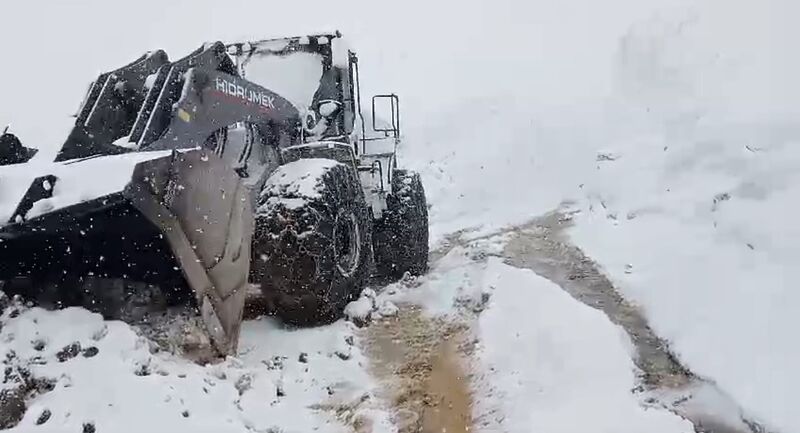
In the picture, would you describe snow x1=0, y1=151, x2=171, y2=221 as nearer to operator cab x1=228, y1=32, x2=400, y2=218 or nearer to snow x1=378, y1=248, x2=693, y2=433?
snow x1=378, y1=248, x2=693, y2=433

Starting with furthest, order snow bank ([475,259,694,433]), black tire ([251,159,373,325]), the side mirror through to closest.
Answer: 1. the side mirror
2. black tire ([251,159,373,325])
3. snow bank ([475,259,694,433])

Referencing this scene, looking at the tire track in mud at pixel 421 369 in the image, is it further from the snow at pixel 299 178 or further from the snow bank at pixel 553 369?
the snow at pixel 299 178

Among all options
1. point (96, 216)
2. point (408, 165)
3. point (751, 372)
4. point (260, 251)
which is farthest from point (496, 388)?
point (408, 165)

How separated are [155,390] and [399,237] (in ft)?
14.9

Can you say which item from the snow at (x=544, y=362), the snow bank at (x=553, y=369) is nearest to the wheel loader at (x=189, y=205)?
the snow at (x=544, y=362)

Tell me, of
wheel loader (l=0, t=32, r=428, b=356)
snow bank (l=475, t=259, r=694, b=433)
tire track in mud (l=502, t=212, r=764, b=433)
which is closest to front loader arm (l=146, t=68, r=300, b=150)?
wheel loader (l=0, t=32, r=428, b=356)

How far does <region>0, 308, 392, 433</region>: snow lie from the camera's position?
3502 mm

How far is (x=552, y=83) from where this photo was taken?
2475 cm

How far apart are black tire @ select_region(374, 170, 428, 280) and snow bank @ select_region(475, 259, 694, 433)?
6.39 ft

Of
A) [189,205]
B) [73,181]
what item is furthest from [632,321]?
[73,181]

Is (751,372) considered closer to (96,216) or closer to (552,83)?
(96,216)

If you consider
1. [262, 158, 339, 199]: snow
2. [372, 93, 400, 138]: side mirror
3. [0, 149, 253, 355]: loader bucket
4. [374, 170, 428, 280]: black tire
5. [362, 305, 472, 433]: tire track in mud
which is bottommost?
[374, 170, 428, 280]: black tire

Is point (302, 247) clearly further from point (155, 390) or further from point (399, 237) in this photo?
point (399, 237)

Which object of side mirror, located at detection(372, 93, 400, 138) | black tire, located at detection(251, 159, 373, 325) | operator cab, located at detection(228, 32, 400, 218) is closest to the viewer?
black tire, located at detection(251, 159, 373, 325)
